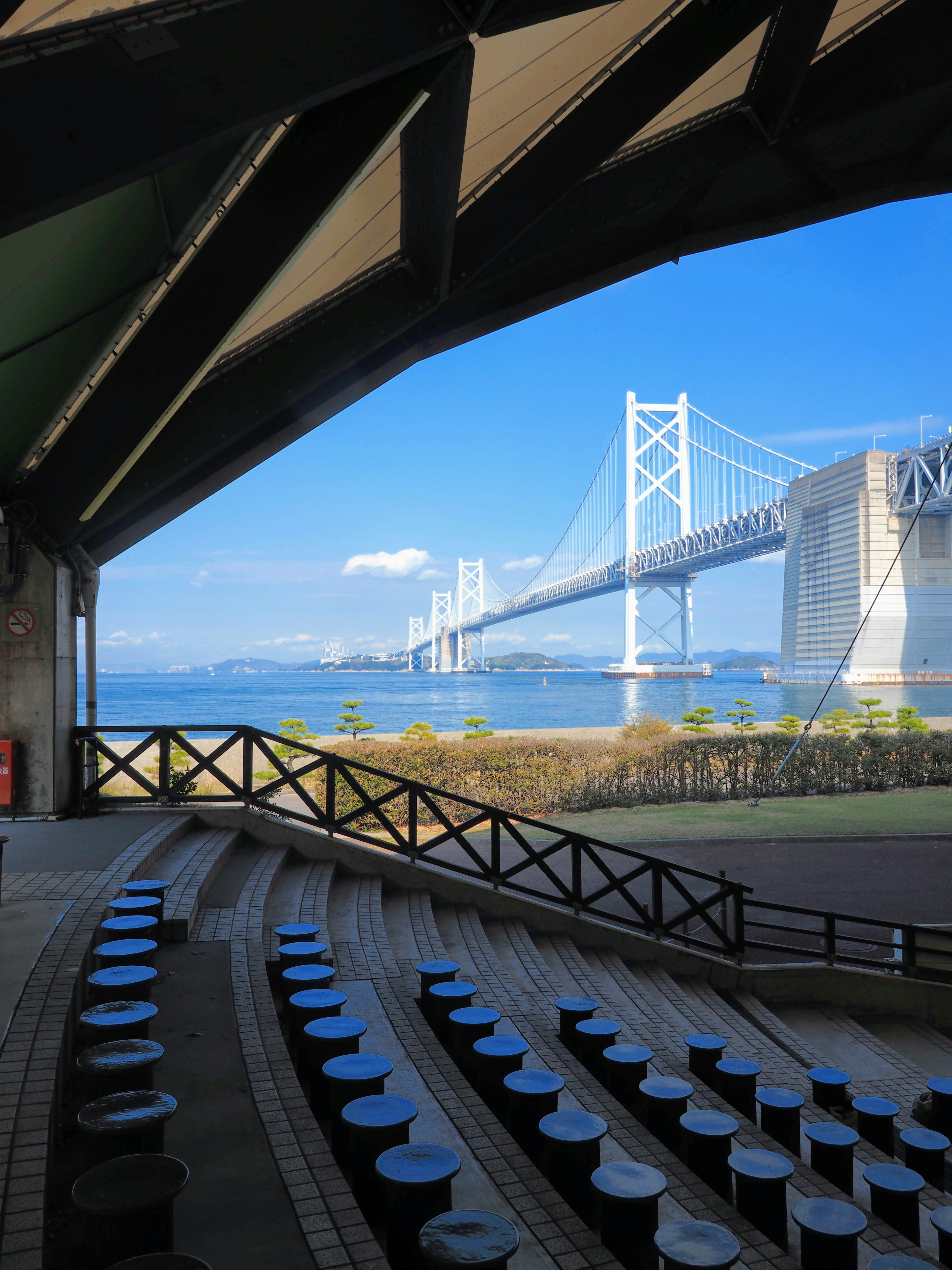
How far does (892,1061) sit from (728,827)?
762 centimetres

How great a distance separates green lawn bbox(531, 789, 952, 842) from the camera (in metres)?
12.4

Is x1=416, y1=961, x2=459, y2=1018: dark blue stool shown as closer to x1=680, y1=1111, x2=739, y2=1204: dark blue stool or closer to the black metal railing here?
x1=680, y1=1111, x2=739, y2=1204: dark blue stool

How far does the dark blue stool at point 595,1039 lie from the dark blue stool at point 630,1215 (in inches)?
61.4

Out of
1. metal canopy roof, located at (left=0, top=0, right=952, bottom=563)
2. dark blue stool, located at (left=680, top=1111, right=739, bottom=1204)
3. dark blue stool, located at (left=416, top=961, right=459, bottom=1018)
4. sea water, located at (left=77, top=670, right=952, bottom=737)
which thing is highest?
metal canopy roof, located at (left=0, top=0, right=952, bottom=563)

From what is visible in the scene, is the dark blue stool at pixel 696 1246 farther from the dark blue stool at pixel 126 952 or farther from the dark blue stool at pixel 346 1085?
the dark blue stool at pixel 126 952

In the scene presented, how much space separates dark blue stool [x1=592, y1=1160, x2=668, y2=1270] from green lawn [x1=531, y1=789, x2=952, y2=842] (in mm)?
9130

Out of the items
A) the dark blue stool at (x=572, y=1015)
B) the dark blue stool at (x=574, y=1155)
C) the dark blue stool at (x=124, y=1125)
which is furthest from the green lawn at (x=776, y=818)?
the dark blue stool at (x=124, y=1125)

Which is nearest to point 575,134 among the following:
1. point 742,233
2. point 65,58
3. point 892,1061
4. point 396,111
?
point 396,111

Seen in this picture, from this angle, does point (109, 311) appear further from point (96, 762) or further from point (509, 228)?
point (96, 762)

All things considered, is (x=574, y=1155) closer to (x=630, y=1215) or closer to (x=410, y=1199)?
(x=630, y=1215)

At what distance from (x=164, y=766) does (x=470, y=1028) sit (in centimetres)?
519

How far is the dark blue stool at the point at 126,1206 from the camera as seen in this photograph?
1775 mm

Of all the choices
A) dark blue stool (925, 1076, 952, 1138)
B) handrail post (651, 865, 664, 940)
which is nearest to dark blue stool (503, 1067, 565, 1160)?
dark blue stool (925, 1076, 952, 1138)

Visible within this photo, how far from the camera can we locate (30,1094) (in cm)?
255
